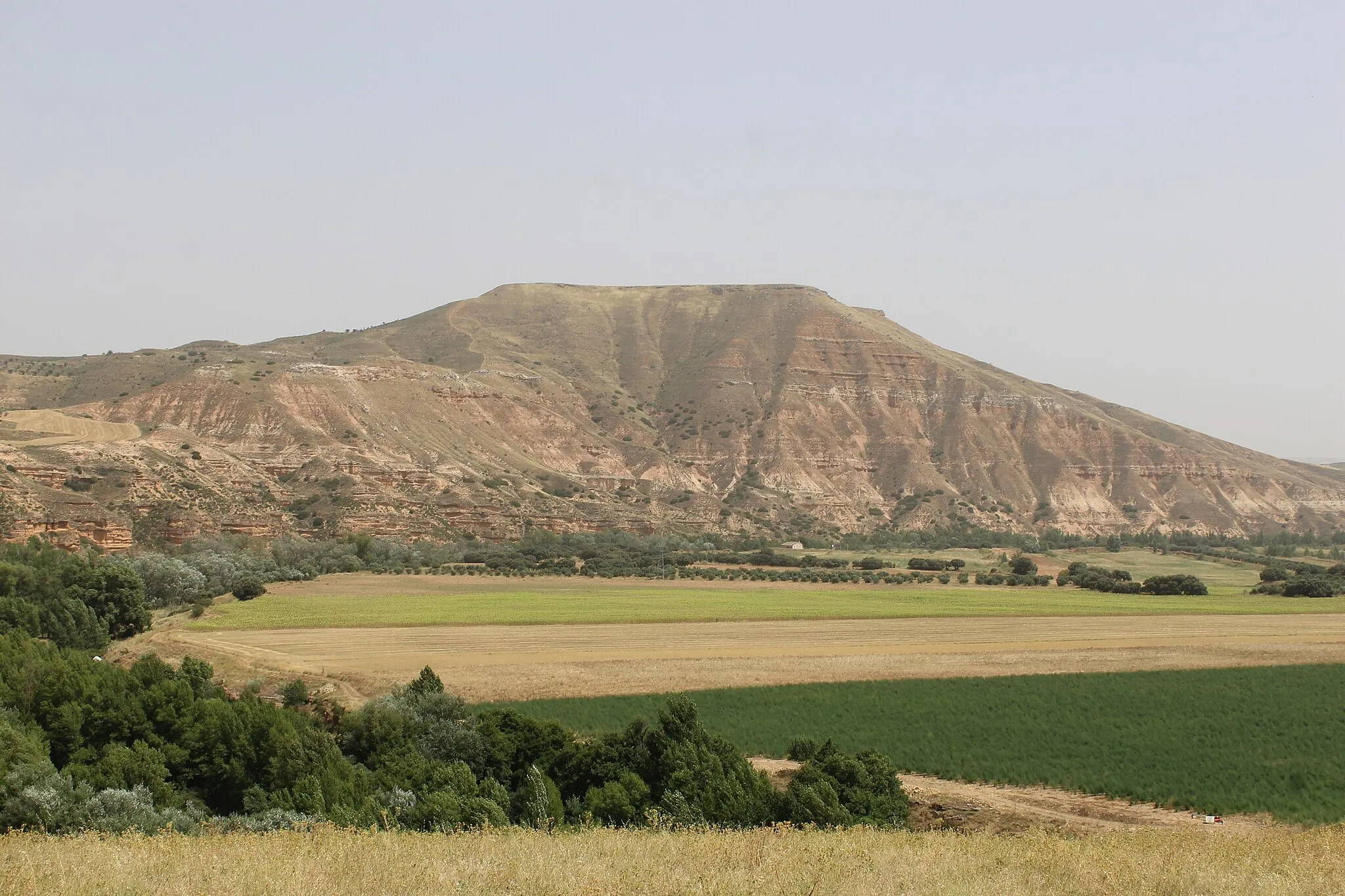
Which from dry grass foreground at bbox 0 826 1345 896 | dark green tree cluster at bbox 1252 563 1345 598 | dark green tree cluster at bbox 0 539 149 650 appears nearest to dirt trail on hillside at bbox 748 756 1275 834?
dry grass foreground at bbox 0 826 1345 896

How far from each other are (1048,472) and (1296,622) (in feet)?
291

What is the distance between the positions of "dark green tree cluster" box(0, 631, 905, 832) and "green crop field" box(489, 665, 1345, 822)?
10.9 feet

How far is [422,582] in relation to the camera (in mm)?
68812

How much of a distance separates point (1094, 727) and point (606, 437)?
111143 millimetres

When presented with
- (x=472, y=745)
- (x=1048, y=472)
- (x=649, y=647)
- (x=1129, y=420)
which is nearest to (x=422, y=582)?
(x=649, y=647)

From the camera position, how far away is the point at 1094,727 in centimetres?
2641

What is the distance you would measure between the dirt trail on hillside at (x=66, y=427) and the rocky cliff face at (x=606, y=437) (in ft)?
1.42

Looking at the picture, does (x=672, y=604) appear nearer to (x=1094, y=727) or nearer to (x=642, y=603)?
(x=642, y=603)

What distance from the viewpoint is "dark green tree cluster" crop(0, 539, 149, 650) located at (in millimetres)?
43594

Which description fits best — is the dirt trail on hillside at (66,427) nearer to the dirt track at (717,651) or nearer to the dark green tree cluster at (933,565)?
the dirt track at (717,651)

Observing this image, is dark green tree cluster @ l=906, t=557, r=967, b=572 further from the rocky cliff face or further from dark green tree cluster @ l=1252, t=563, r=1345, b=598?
the rocky cliff face

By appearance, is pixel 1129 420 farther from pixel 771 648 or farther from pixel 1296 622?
pixel 771 648

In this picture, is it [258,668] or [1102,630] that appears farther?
[1102,630]

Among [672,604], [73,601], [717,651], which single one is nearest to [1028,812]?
[717,651]
